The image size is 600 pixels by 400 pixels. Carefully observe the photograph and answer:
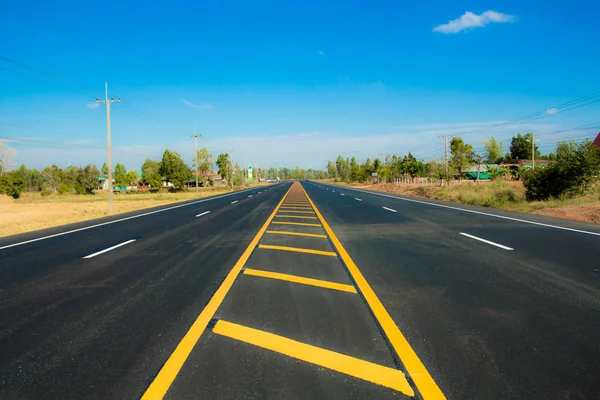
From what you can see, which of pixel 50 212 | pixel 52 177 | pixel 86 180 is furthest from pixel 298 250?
pixel 52 177

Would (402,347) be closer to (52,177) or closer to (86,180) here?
(86,180)

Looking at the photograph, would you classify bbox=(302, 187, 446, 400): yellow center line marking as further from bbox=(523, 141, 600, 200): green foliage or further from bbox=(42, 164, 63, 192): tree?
bbox=(42, 164, 63, 192): tree

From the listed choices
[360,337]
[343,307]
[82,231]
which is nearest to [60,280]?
[343,307]

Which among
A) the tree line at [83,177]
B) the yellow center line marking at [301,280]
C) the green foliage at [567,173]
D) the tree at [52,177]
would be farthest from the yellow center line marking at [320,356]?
the tree at [52,177]

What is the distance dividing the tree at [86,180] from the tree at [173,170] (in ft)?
46.3

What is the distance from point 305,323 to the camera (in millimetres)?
4051

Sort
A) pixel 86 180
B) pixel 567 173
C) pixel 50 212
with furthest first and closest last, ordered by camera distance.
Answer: pixel 86 180
pixel 50 212
pixel 567 173

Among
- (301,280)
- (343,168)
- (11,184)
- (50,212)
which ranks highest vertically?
(343,168)

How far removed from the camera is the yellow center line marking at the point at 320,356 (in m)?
2.89

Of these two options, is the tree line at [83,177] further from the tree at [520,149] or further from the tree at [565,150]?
the tree at [520,149]

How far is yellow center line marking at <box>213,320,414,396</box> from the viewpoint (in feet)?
9.48

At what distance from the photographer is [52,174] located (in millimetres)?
93250

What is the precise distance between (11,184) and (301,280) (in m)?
64.8

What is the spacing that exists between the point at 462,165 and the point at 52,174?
9838 cm
